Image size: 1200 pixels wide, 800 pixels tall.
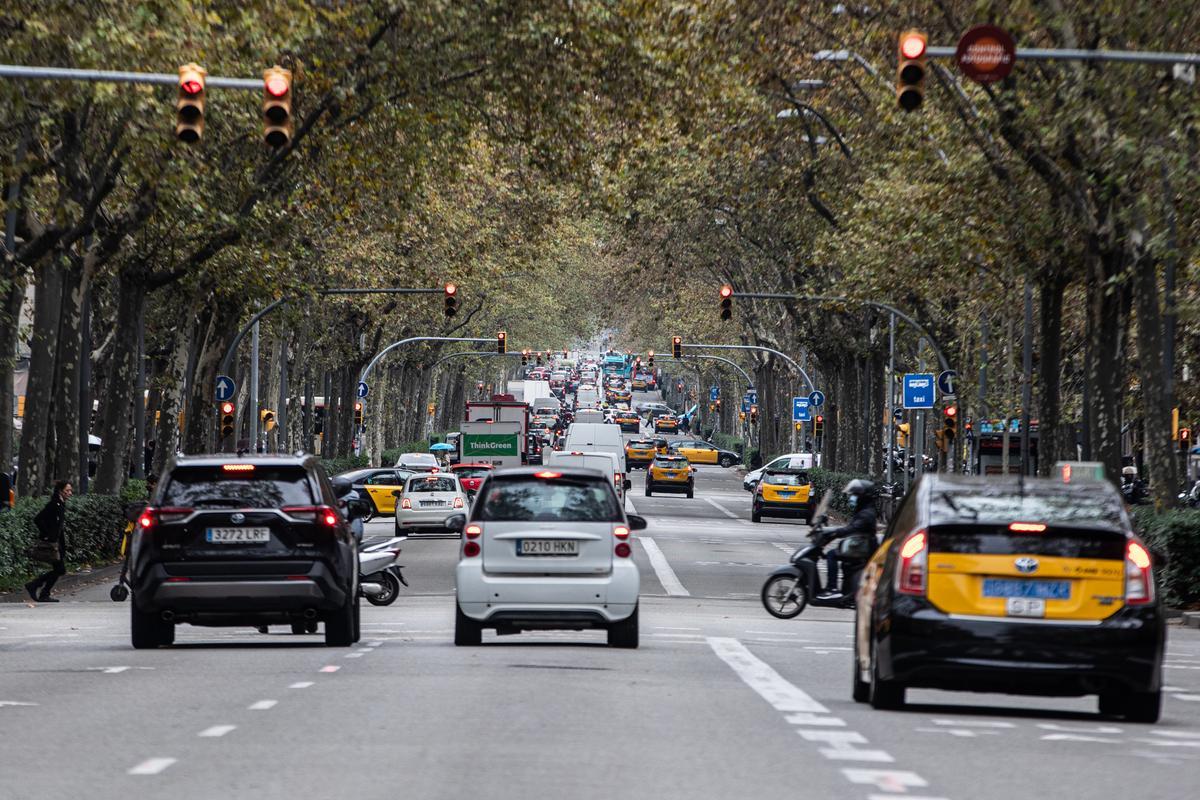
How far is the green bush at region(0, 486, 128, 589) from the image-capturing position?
3105cm

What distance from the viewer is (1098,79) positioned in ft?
90.9

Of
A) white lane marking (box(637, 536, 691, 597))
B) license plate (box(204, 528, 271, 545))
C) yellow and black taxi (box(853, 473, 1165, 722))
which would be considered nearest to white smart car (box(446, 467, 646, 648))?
license plate (box(204, 528, 271, 545))

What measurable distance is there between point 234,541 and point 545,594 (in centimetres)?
264

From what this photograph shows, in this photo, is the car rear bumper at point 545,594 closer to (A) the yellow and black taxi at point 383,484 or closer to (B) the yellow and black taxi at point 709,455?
(A) the yellow and black taxi at point 383,484

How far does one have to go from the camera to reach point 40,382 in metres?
36.8

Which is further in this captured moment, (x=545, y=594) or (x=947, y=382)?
(x=947, y=382)

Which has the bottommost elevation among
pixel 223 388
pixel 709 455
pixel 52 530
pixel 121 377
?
pixel 52 530

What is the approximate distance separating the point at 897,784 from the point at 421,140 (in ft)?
89.8

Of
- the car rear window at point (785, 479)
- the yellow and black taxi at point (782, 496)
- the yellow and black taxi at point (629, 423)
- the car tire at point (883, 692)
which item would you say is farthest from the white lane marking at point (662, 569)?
the yellow and black taxi at point (629, 423)

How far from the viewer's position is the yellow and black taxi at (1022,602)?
13.3m

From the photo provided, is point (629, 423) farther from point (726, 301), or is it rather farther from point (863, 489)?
point (863, 489)

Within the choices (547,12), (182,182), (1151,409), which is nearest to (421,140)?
(547,12)

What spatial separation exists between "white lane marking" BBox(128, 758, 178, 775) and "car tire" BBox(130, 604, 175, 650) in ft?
29.0

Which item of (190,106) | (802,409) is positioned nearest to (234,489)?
(190,106)
